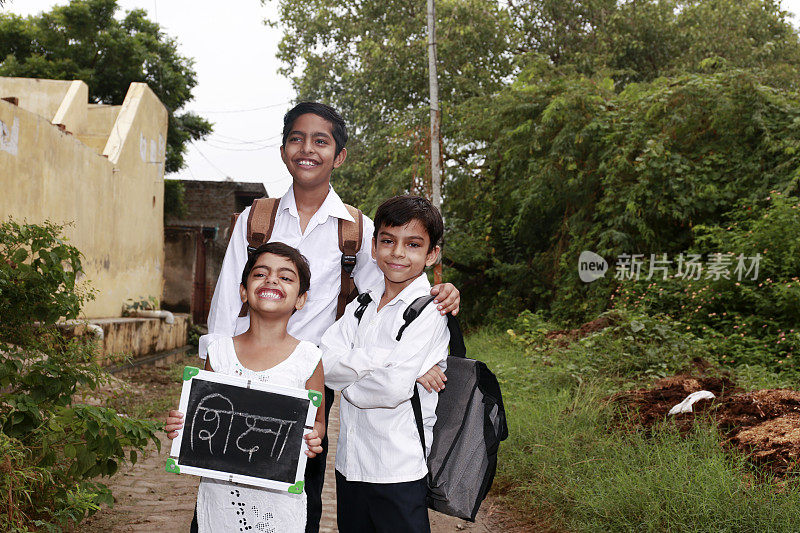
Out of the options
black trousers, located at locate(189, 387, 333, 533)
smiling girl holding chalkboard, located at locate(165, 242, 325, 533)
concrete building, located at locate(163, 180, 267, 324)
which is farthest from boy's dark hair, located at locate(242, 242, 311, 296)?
concrete building, located at locate(163, 180, 267, 324)

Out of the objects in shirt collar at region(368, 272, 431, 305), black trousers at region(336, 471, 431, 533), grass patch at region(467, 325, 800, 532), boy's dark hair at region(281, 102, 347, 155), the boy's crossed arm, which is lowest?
grass patch at region(467, 325, 800, 532)

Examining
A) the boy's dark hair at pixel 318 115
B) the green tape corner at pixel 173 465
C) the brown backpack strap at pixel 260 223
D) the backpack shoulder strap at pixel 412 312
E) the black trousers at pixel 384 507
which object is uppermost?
the boy's dark hair at pixel 318 115

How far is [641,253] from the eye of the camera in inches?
448

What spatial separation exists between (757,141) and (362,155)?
50.1 ft

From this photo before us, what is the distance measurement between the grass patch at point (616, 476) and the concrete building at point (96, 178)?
6.34 metres

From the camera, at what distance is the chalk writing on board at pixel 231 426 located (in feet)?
8.03

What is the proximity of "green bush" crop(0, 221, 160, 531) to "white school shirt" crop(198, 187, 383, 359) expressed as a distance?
35.5 inches

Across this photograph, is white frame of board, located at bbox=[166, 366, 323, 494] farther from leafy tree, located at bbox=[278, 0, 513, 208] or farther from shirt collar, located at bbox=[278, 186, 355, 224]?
leafy tree, located at bbox=[278, 0, 513, 208]

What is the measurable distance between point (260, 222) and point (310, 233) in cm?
21

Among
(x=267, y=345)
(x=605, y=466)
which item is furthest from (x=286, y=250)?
(x=605, y=466)

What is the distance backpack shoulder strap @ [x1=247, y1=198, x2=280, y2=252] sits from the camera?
2.95 metres

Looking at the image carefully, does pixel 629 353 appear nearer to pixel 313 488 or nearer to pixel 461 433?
pixel 461 433

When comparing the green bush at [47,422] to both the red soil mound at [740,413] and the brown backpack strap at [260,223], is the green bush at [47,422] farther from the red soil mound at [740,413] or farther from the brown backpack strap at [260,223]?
the red soil mound at [740,413]

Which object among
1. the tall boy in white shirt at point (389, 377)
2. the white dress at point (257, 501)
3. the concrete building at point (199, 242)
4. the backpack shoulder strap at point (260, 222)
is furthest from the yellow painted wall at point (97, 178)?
the tall boy in white shirt at point (389, 377)
